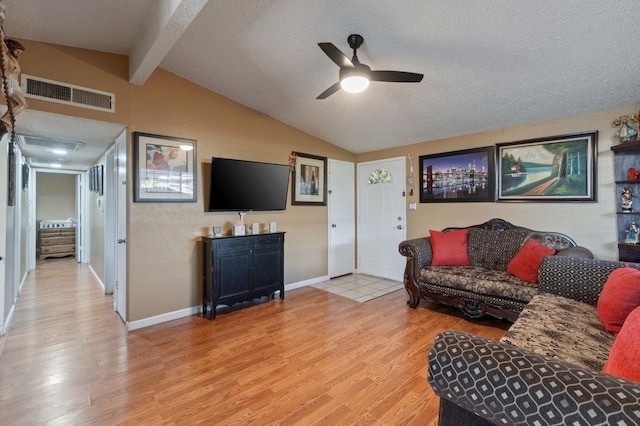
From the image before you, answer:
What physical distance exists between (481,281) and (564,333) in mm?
1353

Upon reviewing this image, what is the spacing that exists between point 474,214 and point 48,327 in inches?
203

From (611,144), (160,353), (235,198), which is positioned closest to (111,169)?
(235,198)

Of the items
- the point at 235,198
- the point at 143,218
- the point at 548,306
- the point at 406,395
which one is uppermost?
the point at 235,198

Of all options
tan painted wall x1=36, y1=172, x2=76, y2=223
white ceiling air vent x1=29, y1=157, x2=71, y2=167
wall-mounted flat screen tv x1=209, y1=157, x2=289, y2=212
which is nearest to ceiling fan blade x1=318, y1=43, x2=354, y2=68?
wall-mounted flat screen tv x1=209, y1=157, x2=289, y2=212

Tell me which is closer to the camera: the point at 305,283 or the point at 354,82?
the point at 354,82

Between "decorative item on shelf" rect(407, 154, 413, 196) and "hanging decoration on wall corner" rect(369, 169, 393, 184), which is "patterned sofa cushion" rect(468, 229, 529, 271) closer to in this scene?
"decorative item on shelf" rect(407, 154, 413, 196)

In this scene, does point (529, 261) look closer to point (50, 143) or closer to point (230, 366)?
point (230, 366)

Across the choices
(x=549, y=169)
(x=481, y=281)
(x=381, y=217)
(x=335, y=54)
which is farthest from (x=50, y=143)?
(x=549, y=169)

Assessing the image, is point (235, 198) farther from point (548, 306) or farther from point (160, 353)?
point (548, 306)

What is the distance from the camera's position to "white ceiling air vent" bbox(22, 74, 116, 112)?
8.41ft

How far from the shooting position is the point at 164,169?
130 inches

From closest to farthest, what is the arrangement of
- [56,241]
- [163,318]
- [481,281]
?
[481,281]
[163,318]
[56,241]

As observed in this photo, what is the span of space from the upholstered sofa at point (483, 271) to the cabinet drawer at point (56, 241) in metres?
8.09

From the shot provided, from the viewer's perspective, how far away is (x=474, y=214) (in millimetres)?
4051
